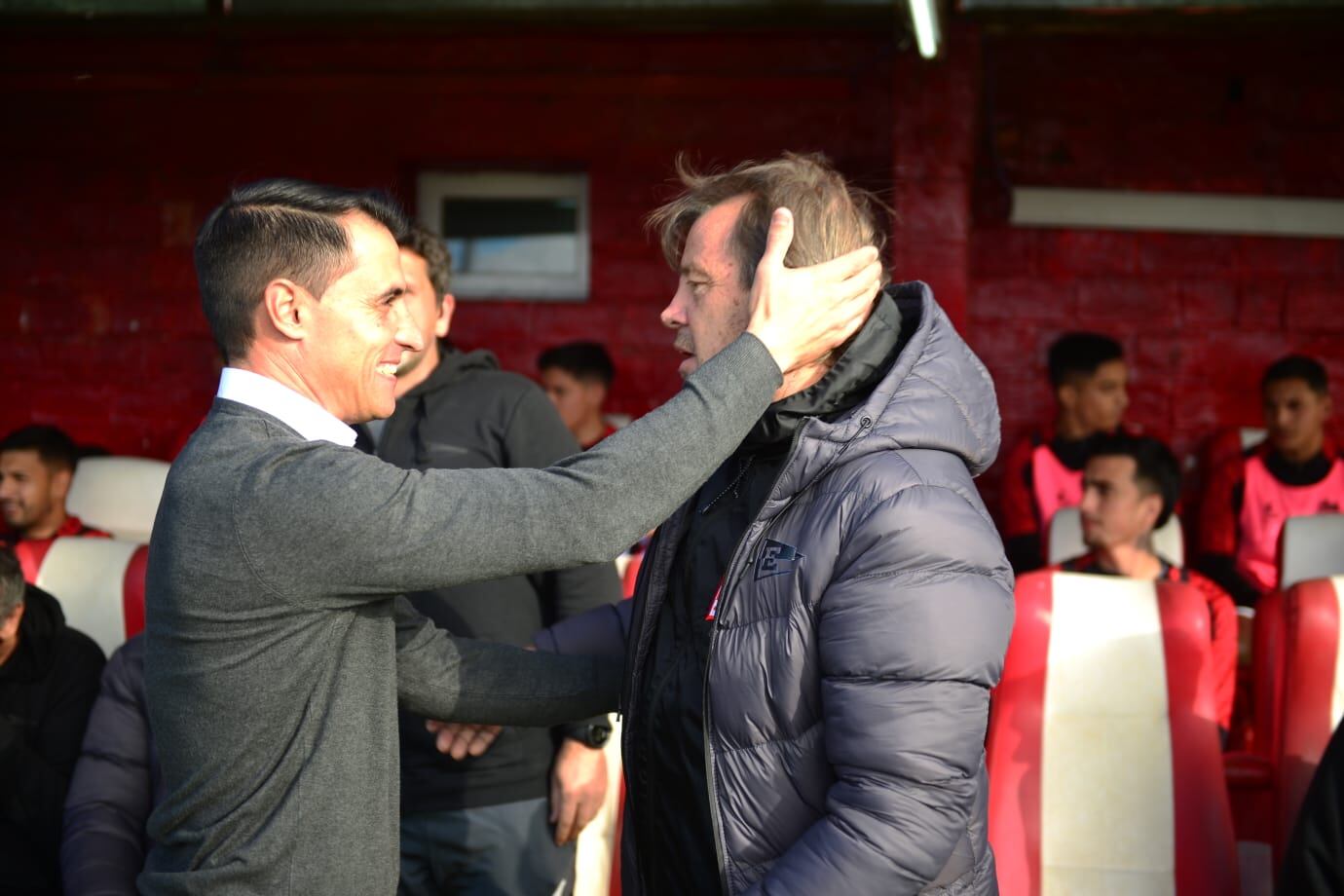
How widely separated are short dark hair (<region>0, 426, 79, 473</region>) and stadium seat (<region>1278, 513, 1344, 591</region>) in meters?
4.06

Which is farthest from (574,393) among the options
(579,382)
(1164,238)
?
(1164,238)

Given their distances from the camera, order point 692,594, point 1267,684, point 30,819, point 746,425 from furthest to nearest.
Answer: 1. point 1267,684
2. point 30,819
3. point 692,594
4. point 746,425

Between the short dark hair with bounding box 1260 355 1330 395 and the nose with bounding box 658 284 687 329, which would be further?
the short dark hair with bounding box 1260 355 1330 395

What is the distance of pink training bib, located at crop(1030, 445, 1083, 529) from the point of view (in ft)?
16.6

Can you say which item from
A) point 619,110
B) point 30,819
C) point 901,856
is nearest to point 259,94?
point 619,110

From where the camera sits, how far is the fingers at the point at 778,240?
1593 millimetres

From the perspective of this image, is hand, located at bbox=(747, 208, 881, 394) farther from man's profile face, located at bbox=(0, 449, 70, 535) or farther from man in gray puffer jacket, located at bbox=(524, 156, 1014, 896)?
man's profile face, located at bbox=(0, 449, 70, 535)

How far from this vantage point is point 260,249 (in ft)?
5.37

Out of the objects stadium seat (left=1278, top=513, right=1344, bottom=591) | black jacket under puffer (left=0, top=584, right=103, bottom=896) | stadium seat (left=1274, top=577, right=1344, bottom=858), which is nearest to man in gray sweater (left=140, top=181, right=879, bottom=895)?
black jacket under puffer (left=0, top=584, right=103, bottom=896)

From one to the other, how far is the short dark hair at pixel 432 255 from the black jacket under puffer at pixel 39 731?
4.14 feet

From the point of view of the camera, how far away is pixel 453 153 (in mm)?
5641

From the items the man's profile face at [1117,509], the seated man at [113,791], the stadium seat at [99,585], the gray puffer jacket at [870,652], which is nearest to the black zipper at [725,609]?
the gray puffer jacket at [870,652]

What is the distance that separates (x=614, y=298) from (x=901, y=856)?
445 centimetres

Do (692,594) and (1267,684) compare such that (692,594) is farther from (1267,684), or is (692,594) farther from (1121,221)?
(1121,221)
